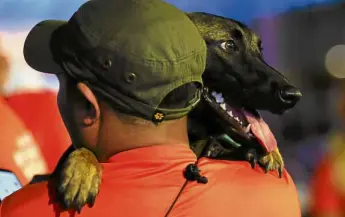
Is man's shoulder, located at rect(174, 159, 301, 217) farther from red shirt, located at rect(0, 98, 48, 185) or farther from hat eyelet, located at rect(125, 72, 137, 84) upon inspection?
red shirt, located at rect(0, 98, 48, 185)

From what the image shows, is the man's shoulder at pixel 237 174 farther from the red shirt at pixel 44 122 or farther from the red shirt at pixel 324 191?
the red shirt at pixel 324 191

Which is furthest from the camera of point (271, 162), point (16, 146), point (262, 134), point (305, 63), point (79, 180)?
point (305, 63)

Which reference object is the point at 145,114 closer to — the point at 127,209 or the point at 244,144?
the point at 127,209

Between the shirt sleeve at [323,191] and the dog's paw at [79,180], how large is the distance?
190 cm

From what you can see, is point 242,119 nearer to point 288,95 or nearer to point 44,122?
point 288,95

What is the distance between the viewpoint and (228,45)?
2303 mm

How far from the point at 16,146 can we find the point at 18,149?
1cm

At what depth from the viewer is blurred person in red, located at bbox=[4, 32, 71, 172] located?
2744mm

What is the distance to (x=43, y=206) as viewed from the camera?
4.44 ft

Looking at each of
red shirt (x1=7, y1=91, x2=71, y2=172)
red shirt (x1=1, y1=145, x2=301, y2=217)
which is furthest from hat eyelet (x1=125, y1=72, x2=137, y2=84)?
red shirt (x1=7, y1=91, x2=71, y2=172)

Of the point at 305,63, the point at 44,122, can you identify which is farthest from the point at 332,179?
the point at 44,122

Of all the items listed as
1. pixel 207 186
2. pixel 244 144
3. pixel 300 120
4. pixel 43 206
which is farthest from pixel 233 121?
pixel 300 120

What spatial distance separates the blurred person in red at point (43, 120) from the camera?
9.00ft

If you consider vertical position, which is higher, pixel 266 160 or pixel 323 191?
pixel 266 160
